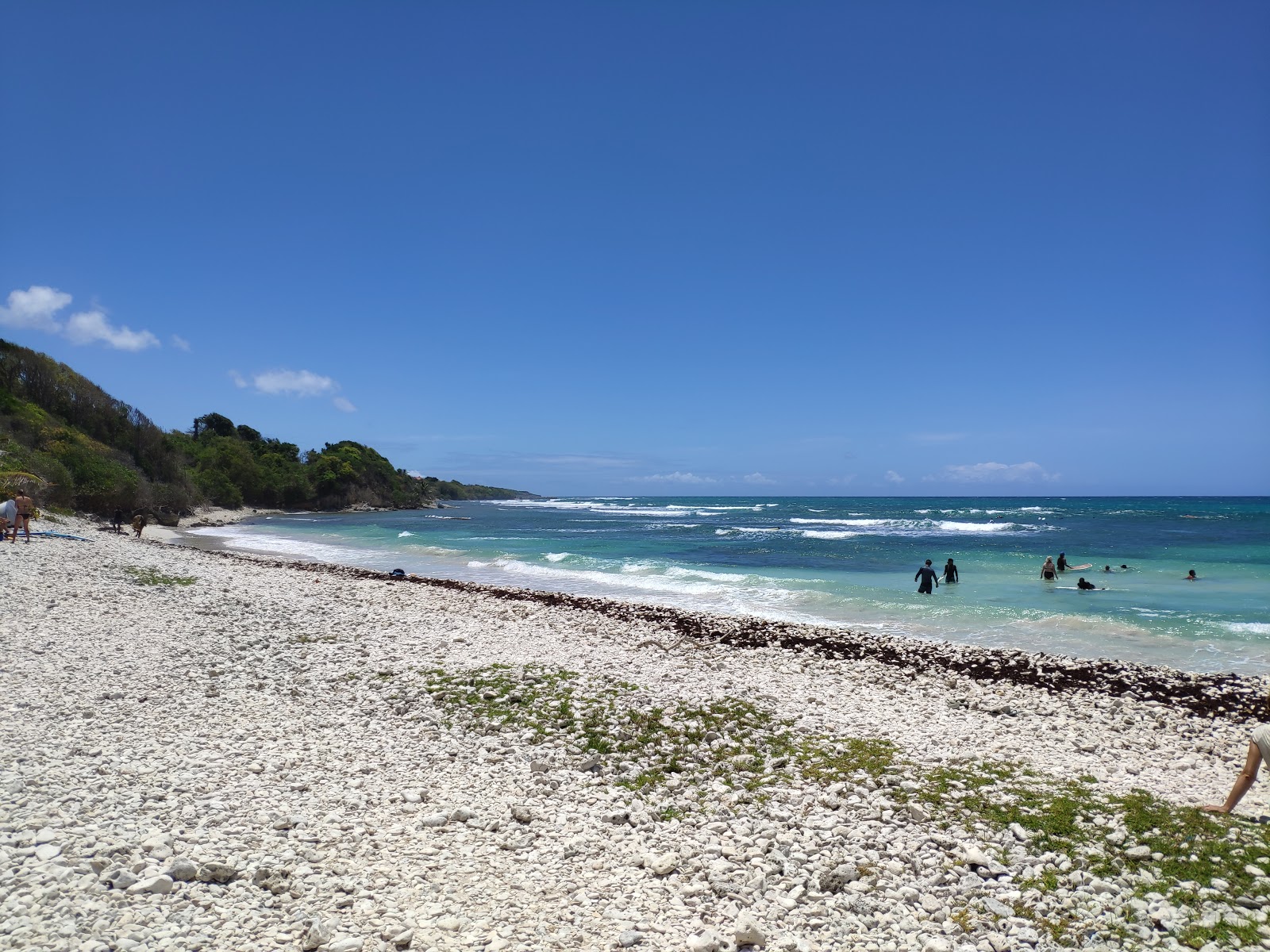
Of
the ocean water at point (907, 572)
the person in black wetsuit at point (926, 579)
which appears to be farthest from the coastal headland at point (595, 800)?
the person in black wetsuit at point (926, 579)

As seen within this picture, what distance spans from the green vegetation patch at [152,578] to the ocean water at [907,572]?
10.3 m

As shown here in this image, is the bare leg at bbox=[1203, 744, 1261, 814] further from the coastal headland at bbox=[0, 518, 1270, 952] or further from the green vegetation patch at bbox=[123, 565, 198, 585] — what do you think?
the green vegetation patch at bbox=[123, 565, 198, 585]

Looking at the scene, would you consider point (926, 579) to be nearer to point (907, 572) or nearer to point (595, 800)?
point (907, 572)

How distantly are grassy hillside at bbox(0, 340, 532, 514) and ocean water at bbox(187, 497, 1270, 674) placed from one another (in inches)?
284

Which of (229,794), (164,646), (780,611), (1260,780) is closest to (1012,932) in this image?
(1260,780)

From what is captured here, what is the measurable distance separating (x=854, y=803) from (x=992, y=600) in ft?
57.3

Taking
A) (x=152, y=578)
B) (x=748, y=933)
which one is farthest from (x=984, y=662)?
(x=152, y=578)

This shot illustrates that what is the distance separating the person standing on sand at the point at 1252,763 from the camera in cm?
603

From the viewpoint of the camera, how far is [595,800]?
653cm

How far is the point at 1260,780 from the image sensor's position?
7184 millimetres

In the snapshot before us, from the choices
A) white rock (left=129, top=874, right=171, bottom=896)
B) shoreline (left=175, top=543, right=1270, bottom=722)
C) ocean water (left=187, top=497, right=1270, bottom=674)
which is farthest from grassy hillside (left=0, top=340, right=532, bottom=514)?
white rock (left=129, top=874, right=171, bottom=896)

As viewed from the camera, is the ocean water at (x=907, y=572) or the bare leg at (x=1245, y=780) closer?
the bare leg at (x=1245, y=780)

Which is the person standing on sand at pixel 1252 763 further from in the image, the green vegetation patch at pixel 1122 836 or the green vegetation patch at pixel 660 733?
the green vegetation patch at pixel 660 733

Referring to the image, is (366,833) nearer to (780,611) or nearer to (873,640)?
(873,640)
